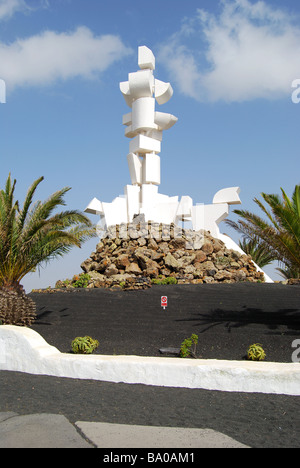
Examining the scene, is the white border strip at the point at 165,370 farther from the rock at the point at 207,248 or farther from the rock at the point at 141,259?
the rock at the point at 207,248

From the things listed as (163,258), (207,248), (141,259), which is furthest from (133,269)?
(207,248)

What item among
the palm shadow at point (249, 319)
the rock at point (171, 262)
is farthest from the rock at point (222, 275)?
the palm shadow at point (249, 319)

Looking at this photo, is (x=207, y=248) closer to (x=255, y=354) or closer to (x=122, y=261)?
(x=122, y=261)

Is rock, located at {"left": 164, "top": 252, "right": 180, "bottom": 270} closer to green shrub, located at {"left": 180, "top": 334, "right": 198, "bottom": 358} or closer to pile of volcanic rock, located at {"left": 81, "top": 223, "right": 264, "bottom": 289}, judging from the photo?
pile of volcanic rock, located at {"left": 81, "top": 223, "right": 264, "bottom": 289}

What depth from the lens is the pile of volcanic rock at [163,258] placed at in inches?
771

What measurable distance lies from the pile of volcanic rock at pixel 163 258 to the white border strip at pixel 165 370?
1102cm

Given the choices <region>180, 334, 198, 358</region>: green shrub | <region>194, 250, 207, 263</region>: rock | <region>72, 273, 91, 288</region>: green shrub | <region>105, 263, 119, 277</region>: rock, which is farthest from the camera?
<region>194, 250, 207, 263</region>: rock

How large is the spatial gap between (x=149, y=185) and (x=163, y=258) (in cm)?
416

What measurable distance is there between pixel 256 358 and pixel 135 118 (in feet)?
52.2

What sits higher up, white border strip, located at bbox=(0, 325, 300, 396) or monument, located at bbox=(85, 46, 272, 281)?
monument, located at bbox=(85, 46, 272, 281)

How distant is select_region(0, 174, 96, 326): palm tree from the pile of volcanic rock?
21.7 feet

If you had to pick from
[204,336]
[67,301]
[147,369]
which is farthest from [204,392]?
[67,301]

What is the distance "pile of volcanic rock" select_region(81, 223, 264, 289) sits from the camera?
19.6 meters

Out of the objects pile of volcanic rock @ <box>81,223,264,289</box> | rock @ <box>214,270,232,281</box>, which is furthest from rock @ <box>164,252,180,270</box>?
rock @ <box>214,270,232,281</box>
